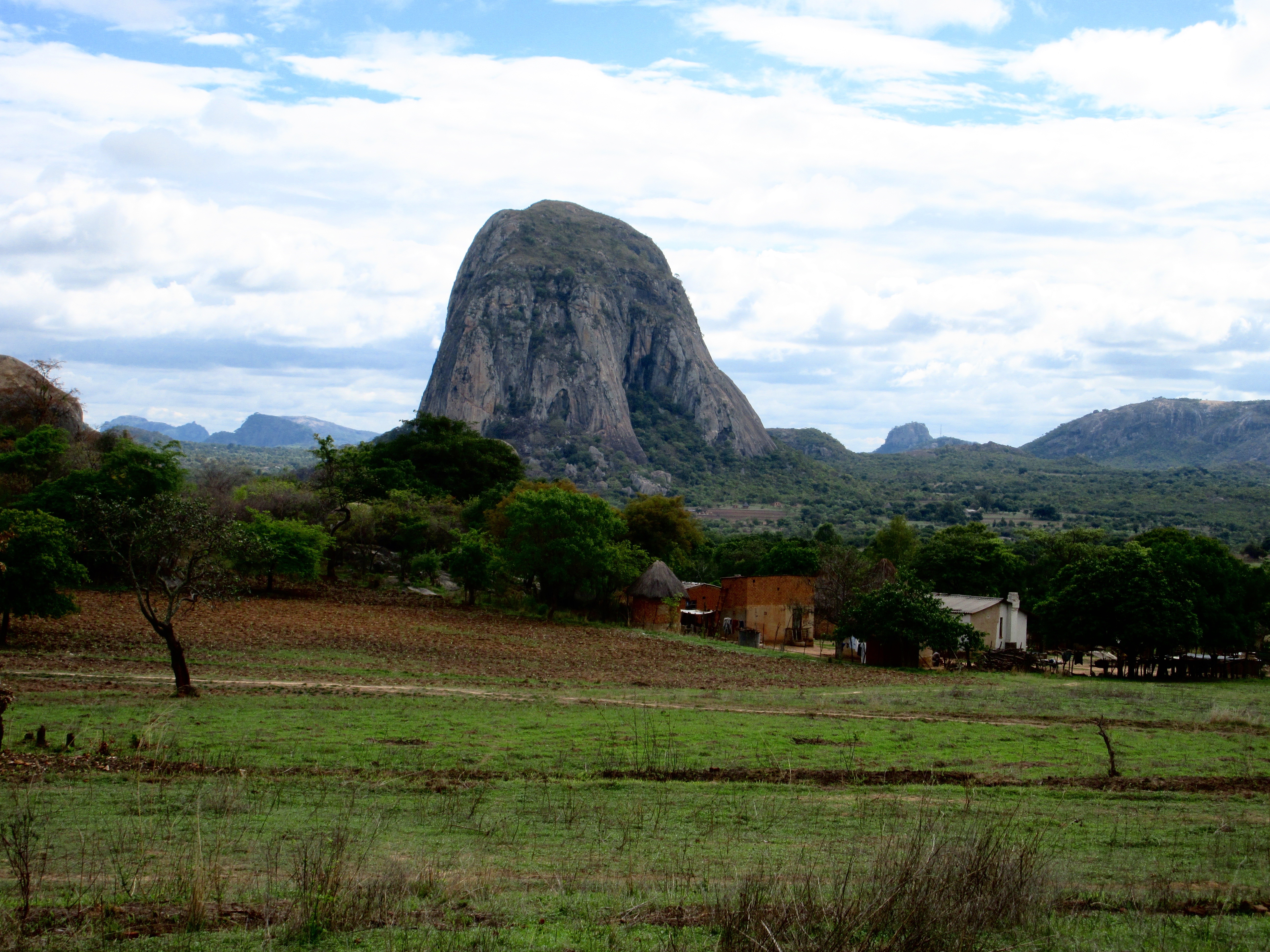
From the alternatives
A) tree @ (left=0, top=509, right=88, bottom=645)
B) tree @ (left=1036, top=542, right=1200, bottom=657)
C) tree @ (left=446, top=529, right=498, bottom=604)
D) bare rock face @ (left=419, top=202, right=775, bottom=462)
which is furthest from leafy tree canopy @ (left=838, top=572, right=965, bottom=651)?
bare rock face @ (left=419, top=202, right=775, bottom=462)

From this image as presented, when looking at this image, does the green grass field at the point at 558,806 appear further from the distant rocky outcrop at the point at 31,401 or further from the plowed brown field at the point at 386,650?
the distant rocky outcrop at the point at 31,401

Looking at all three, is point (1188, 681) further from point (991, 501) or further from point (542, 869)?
point (991, 501)

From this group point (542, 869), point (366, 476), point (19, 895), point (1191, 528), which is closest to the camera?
point (19, 895)

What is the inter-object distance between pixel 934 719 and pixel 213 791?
1430cm

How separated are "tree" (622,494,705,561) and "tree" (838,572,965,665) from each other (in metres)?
17.4

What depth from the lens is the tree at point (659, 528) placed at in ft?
179

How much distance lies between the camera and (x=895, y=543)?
68.6 meters

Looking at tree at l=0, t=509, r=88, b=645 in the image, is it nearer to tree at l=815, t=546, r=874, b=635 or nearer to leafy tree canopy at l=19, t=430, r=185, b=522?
leafy tree canopy at l=19, t=430, r=185, b=522

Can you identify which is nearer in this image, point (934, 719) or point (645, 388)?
point (934, 719)

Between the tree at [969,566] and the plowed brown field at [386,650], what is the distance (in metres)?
19.1

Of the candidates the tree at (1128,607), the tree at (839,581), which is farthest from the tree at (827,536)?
the tree at (1128,607)

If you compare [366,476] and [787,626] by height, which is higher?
[366,476]

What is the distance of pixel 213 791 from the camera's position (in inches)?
437

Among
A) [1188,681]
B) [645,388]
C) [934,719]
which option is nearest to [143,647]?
[934,719]
